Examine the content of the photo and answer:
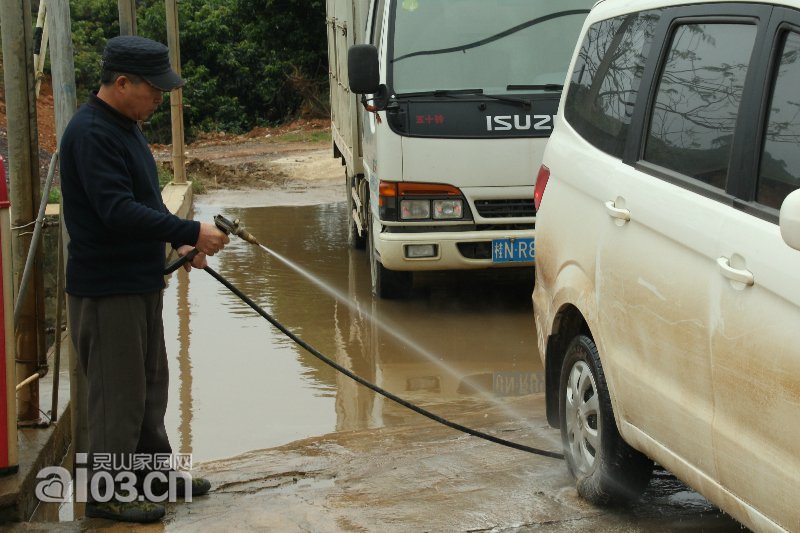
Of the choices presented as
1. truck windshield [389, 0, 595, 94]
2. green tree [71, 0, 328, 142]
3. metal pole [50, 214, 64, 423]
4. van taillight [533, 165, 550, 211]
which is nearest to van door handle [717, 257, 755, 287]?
van taillight [533, 165, 550, 211]

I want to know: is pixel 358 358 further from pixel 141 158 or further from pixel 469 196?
pixel 141 158

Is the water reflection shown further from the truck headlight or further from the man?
the man

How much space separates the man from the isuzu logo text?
4.12 meters

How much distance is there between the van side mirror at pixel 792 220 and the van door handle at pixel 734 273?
320mm

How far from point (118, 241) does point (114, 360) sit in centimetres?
46

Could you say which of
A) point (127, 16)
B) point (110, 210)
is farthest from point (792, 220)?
point (127, 16)

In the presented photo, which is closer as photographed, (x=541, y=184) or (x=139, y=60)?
(x=139, y=60)

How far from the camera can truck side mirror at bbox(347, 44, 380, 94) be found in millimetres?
8266

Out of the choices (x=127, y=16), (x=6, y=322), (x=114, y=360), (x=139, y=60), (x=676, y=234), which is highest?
(x=127, y=16)

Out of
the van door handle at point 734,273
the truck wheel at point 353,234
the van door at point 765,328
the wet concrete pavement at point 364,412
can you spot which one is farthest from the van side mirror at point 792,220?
the truck wheel at point 353,234

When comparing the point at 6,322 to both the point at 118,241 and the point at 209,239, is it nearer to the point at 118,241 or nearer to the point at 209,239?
the point at 118,241

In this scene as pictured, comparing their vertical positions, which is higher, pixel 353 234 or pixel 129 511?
pixel 129 511

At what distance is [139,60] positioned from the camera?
439 cm

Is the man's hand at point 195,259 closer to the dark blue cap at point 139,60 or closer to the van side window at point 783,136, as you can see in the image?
the dark blue cap at point 139,60
